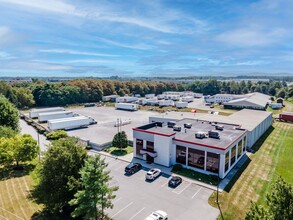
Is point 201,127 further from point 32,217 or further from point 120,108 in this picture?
point 120,108

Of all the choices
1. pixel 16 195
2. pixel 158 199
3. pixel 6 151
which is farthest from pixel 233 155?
pixel 6 151

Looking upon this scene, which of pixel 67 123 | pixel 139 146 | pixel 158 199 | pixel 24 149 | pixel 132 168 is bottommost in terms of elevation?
pixel 158 199

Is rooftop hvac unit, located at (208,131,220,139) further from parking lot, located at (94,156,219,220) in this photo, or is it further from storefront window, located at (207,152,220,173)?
parking lot, located at (94,156,219,220)

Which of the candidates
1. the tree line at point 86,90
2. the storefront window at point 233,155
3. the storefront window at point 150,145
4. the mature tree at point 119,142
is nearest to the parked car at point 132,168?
the storefront window at point 150,145

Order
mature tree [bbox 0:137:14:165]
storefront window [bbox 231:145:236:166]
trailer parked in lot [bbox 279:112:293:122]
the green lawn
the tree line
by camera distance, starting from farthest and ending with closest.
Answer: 1. the tree line
2. trailer parked in lot [bbox 279:112:293:122]
3. the green lawn
4. storefront window [bbox 231:145:236:166]
5. mature tree [bbox 0:137:14:165]

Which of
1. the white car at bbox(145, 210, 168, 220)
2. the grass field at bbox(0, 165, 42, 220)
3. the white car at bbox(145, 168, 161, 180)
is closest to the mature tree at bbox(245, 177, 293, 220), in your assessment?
the white car at bbox(145, 210, 168, 220)

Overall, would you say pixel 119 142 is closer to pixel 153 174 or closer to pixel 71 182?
pixel 153 174
